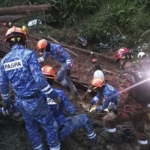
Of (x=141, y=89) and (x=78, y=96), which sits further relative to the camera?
(x=78, y=96)

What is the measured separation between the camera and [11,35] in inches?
212

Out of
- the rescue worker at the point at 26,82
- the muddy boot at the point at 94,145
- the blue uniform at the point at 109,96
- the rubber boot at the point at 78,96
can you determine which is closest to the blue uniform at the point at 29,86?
the rescue worker at the point at 26,82

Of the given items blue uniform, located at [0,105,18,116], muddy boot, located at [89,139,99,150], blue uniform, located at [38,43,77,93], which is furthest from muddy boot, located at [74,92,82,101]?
blue uniform, located at [0,105,18,116]

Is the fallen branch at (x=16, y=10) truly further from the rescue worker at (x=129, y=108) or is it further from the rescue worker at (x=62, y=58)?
the rescue worker at (x=129, y=108)

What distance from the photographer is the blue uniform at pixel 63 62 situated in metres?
8.84

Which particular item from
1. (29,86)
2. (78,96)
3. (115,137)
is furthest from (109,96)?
(78,96)

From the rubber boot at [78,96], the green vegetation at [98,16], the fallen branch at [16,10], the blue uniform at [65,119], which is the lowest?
the rubber boot at [78,96]

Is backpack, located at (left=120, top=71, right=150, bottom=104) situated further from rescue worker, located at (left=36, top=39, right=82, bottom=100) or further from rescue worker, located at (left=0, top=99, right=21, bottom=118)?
rescue worker, located at (left=36, top=39, right=82, bottom=100)

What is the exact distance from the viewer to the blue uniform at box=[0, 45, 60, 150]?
5.25 m

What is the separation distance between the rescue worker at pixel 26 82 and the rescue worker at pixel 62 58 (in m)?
3.23

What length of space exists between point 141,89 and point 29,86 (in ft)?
6.79

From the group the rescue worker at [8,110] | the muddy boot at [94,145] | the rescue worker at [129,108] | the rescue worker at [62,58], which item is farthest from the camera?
the rescue worker at [62,58]

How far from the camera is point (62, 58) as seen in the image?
354 inches

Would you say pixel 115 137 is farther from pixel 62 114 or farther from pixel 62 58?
pixel 62 58
